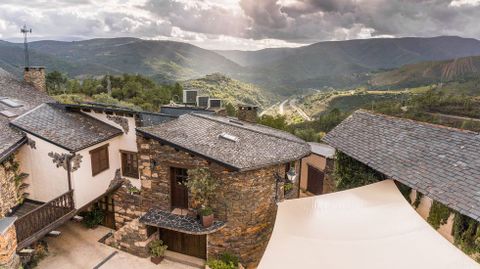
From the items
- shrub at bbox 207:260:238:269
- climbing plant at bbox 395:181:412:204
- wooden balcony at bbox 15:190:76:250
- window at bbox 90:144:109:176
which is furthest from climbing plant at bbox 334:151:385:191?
wooden balcony at bbox 15:190:76:250

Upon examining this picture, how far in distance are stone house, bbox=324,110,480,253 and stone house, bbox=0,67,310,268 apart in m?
3.14

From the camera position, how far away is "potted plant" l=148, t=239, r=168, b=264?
1409 centimetres

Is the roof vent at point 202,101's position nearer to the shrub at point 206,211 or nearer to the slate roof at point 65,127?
the slate roof at point 65,127

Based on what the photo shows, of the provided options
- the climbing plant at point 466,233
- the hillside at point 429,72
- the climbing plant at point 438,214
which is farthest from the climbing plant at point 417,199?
the hillside at point 429,72

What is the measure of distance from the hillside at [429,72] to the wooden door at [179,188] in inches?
5157

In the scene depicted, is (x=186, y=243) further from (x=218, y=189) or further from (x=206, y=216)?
(x=218, y=189)

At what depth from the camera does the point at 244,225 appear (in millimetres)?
13430

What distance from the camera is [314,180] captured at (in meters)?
21.7

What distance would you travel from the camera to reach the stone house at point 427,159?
Answer: 896 centimetres

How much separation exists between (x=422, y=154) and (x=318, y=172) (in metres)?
10.3

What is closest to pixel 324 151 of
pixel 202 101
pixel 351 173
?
pixel 351 173

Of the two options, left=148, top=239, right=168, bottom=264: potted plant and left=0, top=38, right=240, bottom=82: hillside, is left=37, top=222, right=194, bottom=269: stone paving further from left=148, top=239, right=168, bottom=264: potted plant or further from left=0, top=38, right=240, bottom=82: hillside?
left=0, top=38, right=240, bottom=82: hillside

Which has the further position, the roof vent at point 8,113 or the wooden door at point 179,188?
the roof vent at point 8,113

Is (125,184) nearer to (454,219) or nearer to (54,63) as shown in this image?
(454,219)
